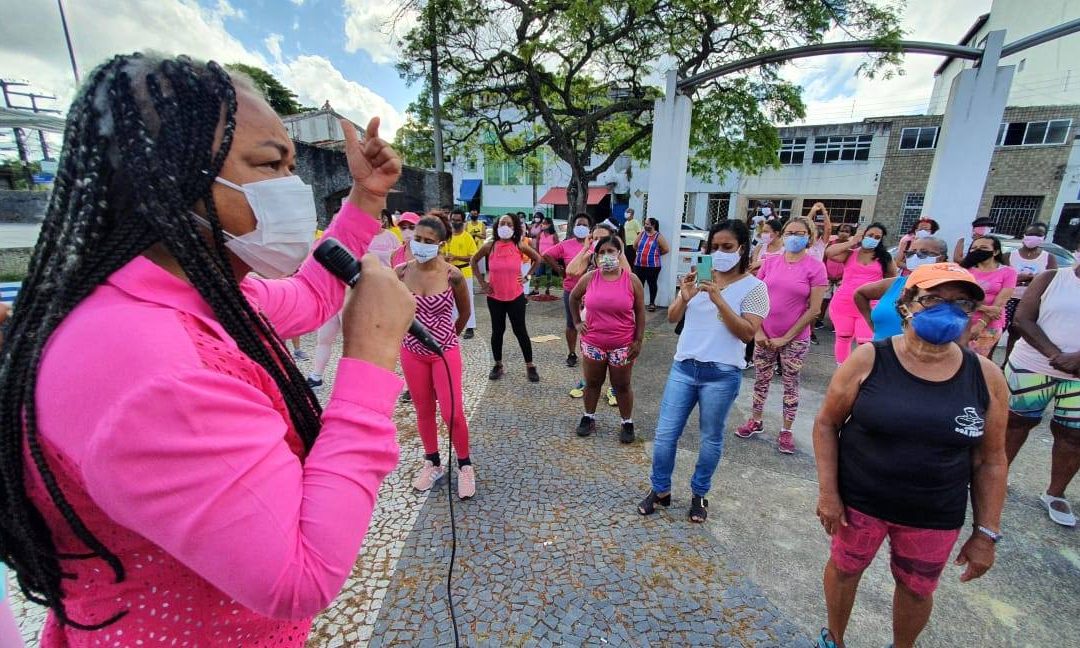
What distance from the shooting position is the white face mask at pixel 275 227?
0.99 metres

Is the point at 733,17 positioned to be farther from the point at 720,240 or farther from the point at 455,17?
the point at 720,240

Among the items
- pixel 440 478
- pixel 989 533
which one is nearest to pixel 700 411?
pixel 989 533

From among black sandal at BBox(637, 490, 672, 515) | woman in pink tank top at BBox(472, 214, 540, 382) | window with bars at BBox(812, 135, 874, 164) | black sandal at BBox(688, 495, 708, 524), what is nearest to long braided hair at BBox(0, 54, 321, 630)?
black sandal at BBox(637, 490, 672, 515)

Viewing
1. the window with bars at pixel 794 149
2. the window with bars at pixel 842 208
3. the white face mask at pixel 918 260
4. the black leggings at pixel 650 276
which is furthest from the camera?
the window with bars at pixel 794 149

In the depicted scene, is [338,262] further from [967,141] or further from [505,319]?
[967,141]

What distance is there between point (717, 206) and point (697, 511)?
28127mm

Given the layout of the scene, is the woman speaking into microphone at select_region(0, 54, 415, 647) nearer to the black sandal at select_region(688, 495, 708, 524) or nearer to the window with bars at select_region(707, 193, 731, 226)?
the black sandal at select_region(688, 495, 708, 524)

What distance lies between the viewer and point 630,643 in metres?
2.28

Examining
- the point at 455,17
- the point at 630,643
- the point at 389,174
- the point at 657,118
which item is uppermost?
the point at 455,17

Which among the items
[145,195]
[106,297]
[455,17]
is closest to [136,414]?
[106,297]

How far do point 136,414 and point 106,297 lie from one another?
0.78 ft

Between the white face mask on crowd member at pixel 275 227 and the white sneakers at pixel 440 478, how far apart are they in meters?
2.62

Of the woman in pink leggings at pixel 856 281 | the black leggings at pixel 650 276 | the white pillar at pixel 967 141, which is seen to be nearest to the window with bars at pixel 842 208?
the white pillar at pixel 967 141

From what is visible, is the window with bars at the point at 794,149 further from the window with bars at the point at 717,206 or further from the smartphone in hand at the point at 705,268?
the smartphone in hand at the point at 705,268
